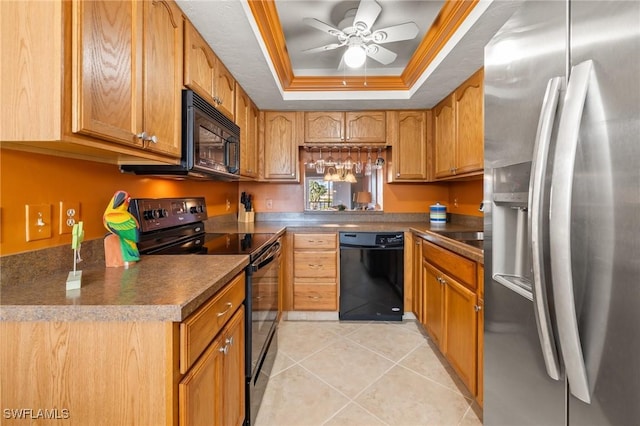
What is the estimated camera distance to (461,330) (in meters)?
1.75

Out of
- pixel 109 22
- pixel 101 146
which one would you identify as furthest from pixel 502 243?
pixel 109 22

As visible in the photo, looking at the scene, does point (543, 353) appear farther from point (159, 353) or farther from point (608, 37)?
point (159, 353)

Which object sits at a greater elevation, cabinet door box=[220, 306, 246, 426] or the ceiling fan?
the ceiling fan

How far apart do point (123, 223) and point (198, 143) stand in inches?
22.8

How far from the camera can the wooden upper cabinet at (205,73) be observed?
1500 mm

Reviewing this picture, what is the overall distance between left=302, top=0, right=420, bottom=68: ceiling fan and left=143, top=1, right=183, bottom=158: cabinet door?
0.76 metres

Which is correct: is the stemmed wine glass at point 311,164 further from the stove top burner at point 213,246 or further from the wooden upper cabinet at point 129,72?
the wooden upper cabinet at point 129,72

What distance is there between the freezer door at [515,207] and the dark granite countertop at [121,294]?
0.99 meters

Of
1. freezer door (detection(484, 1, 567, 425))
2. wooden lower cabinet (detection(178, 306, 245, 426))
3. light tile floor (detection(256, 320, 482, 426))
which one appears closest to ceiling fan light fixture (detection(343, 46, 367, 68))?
freezer door (detection(484, 1, 567, 425))

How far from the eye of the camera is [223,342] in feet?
3.62

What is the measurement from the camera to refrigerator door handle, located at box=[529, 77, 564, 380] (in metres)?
0.73

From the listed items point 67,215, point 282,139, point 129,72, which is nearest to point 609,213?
point 129,72

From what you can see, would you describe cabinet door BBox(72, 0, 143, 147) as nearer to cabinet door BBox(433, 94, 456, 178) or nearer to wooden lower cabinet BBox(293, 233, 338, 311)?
wooden lower cabinet BBox(293, 233, 338, 311)

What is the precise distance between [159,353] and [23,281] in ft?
1.99
